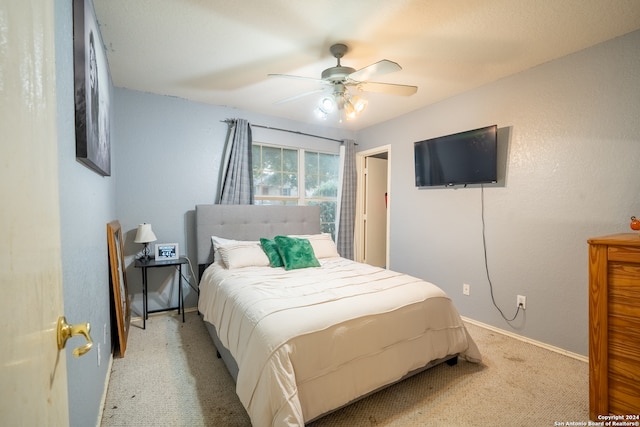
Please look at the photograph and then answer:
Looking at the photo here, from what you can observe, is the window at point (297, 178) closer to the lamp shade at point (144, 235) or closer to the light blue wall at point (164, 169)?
the light blue wall at point (164, 169)

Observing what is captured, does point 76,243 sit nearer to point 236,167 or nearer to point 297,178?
point 236,167

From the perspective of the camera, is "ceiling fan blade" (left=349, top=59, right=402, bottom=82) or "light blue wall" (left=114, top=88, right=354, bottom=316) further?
"light blue wall" (left=114, top=88, right=354, bottom=316)

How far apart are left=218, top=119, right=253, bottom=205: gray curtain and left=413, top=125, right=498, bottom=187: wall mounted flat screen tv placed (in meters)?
2.16

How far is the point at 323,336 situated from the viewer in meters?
1.50

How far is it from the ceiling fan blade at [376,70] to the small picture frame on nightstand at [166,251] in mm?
2550

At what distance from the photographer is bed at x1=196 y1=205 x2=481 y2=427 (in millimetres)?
1400

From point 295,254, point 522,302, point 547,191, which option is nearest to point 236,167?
point 295,254

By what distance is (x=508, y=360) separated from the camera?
2248 millimetres

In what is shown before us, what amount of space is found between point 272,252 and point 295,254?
0.27 meters

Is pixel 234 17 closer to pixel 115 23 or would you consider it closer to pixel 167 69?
pixel 115 23

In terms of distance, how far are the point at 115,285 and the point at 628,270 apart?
3369mm

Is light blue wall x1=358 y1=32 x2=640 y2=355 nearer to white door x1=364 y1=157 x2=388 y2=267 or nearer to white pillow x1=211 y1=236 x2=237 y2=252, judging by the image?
white door x1=364 y1=157 x2=388 y2=267

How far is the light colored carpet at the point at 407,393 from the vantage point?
1624 millimetres

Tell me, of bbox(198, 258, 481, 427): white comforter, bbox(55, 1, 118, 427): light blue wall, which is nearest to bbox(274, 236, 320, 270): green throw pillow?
bbox(198, 258, 481, 427): white comforter
